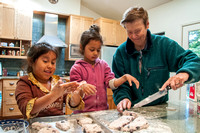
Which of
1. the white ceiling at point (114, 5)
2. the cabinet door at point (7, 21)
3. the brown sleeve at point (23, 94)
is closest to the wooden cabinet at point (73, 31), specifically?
the white ceiling at point (114, 5)

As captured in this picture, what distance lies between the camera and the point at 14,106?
3328 mm

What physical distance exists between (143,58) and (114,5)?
3296 mm

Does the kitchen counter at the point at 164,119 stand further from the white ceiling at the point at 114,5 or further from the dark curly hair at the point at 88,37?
the white ceiling at the point at 114,5

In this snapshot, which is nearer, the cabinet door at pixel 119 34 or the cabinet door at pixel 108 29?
the cabinet door at pixel 108 29

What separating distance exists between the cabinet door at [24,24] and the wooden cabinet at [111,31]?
1.76m

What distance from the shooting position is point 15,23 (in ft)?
12.0

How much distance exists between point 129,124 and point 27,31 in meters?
3.65

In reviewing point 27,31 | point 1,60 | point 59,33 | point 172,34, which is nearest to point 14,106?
point 1,60

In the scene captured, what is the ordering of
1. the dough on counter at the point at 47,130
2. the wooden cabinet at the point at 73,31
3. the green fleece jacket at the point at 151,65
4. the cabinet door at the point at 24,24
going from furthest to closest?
1. the wooden cabinet at the point at 73,31
2. the cabinet door at the point at 24,24
3. the green fleece jacket at the point at 151,65
4. the dough on counter at the point at 47,130

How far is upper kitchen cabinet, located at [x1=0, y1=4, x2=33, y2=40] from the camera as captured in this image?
3543 mm

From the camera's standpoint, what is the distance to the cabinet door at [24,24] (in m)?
3.67

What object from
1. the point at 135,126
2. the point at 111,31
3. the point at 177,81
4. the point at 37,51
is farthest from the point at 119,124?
the point at 111,31

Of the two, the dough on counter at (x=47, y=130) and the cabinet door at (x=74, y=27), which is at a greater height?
the cabinet door at (x=74, y=27)

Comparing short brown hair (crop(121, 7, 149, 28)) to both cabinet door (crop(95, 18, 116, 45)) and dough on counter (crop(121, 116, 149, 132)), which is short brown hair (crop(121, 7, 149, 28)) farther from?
cabinet door (crop(95, 18, 116, 45))
